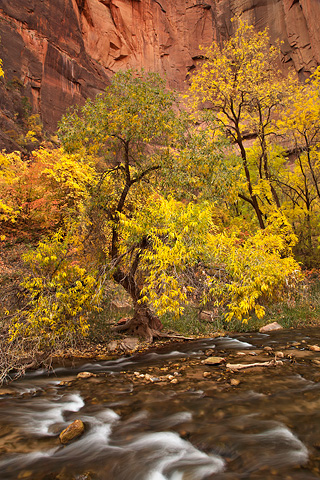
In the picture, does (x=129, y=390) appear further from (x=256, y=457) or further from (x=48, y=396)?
(x=256, y=457)

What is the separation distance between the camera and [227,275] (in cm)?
689

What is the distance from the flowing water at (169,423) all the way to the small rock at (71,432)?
0.07 meters

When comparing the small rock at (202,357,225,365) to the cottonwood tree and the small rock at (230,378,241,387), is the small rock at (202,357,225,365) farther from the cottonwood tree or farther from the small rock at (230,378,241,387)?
the small rock at (230,378,241,387)

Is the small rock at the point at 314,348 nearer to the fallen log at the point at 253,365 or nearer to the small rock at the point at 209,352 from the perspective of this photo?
the fallen log at the point at 253,365

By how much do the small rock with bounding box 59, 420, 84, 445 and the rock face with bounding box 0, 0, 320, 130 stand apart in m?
39.8

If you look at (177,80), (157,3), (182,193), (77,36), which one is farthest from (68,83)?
(182,193)

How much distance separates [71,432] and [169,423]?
1.14 meters

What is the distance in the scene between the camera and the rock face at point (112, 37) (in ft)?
124

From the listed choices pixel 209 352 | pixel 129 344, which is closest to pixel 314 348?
pixel 209 352

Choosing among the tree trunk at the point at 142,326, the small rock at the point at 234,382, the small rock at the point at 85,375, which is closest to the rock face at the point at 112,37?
the tree trunk at the point at 142,326

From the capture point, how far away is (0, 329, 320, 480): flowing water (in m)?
2.90

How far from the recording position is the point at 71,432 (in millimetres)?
3564

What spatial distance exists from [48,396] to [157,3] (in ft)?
227

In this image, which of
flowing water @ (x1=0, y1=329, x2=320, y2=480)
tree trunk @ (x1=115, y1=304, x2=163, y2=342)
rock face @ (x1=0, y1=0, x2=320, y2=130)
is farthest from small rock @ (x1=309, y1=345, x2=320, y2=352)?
rock face @ (x1=0, y1=0, x2=320, y2=130)
